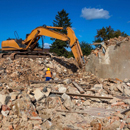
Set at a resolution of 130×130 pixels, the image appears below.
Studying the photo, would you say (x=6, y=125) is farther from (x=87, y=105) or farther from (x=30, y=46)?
(x=30, y=46)

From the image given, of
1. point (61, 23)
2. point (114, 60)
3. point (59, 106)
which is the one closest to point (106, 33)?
point (61, 23)

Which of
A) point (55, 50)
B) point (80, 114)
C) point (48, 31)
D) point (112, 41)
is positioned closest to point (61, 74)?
point (48, 31)

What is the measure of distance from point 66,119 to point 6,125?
5.67 ft

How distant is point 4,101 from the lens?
16.4 feet

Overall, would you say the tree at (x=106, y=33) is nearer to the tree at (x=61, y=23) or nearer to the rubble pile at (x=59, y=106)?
the tree at (x=61, y=23)

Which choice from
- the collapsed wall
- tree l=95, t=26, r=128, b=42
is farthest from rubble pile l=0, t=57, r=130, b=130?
tree l=95, t=26, r=128, b=42

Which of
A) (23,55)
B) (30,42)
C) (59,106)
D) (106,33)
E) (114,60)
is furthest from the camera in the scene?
(106,33)

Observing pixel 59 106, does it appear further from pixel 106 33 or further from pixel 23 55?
pixel 106 33

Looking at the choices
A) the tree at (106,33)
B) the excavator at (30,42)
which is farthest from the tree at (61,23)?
the excavator at (30,42)

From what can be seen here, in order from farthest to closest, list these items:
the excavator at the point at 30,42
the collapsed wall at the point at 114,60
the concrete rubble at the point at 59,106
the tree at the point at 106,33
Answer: the tree at the point at 106,33, the excavator at the point at 30,42, the collapsed wall at the point at 114,60, the concrete rubble at the point at 59,106

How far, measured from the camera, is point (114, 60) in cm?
948

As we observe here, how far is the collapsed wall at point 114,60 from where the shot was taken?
896 centimetres

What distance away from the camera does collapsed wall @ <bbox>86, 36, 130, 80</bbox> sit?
29.4 ft

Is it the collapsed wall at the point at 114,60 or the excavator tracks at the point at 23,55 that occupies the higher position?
the excavator tracks at the point at 23,55
